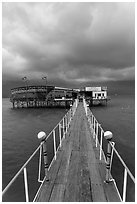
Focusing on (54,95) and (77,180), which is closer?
(77,180)

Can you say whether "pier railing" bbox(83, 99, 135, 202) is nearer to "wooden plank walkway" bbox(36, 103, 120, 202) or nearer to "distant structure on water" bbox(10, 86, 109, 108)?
"wooden plank walkway" bbox(36, 103, 120, 202)

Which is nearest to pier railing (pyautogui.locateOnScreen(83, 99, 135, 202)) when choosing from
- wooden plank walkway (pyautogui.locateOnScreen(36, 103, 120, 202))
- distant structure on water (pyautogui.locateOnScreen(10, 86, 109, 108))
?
wooden plank walkway (pyautogui.locateOnScreen(36, 103, 120, 202))

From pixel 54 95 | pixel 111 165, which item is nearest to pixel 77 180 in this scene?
pixel 111 165

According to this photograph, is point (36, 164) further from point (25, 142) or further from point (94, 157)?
point (94, 157)

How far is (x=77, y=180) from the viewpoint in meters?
4.02

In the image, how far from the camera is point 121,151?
15852mm

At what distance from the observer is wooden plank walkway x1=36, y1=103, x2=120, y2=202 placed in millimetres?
3404

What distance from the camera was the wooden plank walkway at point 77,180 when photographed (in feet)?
11.2

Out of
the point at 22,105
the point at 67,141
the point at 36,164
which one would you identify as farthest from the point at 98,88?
the point at 67,141

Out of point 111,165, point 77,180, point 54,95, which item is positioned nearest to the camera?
point 77,180

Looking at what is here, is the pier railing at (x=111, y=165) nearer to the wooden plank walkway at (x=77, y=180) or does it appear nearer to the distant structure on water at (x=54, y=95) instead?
the wooden plank walkway at (x=77, y=180)

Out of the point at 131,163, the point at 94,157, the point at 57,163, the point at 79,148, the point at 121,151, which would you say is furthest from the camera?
the point at 121,151

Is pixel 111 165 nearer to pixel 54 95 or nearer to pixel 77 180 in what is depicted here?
pixel 77 180

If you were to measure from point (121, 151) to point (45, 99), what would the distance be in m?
47.3
